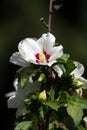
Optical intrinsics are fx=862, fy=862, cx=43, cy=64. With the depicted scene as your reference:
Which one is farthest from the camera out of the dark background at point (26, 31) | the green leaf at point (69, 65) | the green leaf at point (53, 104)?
the dark background at point (26, 31)

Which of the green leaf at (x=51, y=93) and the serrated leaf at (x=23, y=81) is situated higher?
the serrated leaf at (x=23, y=81)

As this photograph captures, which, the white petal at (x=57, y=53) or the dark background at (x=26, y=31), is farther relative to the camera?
the dark background at (x=26, y=31)

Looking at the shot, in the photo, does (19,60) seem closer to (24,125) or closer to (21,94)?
(21,94)

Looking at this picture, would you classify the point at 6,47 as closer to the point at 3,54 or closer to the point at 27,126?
the point at 3,54

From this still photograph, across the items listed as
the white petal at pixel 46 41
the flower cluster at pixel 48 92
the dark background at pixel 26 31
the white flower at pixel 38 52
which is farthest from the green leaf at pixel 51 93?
the dark background at pixel 26 31

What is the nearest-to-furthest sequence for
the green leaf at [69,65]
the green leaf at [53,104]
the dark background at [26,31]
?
1. the green leaf at [53,104]
2. the green leaf at [69,65]
3. the dark background at [26,31]

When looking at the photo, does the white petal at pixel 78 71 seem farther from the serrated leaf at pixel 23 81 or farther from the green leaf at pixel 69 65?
the serrated leaf at pixel 23 81

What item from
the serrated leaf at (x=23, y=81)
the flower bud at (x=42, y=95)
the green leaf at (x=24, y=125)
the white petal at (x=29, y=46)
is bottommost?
the green leaf at (x=24, y=125)

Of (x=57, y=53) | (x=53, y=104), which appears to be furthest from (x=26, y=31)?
(x=53, y=104)
